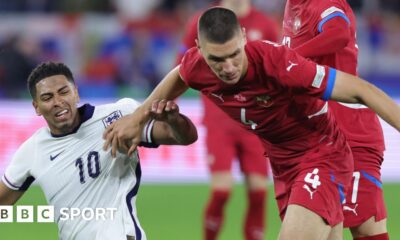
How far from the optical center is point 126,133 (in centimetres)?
502

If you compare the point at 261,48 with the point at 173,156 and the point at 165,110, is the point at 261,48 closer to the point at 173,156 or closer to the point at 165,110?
the point at 165,110

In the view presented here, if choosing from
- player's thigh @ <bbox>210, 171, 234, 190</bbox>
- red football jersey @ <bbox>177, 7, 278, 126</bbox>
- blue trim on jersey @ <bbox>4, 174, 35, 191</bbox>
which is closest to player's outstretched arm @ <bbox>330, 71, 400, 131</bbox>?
blue trim on jersey @ <bbox>4, 174, 35, 191</bbox>

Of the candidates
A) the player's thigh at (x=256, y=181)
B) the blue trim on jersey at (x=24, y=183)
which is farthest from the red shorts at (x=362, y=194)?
the player's thigh at (x=256, y=181)

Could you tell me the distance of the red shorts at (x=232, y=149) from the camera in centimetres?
827

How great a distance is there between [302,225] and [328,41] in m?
1.10

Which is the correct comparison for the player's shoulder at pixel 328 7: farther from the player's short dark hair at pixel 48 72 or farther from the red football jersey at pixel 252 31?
the red football jersey at pixel 252 31

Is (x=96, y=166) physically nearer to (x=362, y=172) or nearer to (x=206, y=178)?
(x=362, y=172)

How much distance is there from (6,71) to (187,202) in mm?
4905

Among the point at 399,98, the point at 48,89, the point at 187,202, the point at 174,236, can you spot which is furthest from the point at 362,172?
the point at 399,98

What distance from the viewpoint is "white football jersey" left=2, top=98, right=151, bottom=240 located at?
5.16 m

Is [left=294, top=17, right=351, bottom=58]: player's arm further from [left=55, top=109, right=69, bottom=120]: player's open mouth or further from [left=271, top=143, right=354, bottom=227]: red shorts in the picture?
[left=55, top=109, right=69, bottom=120]: player's open mouth

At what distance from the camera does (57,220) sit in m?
5.32

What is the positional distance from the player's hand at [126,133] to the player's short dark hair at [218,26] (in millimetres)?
592

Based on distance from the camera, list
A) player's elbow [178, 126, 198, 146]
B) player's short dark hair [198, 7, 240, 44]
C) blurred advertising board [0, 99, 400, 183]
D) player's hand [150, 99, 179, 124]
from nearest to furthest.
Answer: player's short dark hair [198, 7, 240, 44] → player's hand [150, 99, 179, 124] → player's elbow [178, 126, 198, 146] → blurred advertising board [0, 99, 400, 183]
